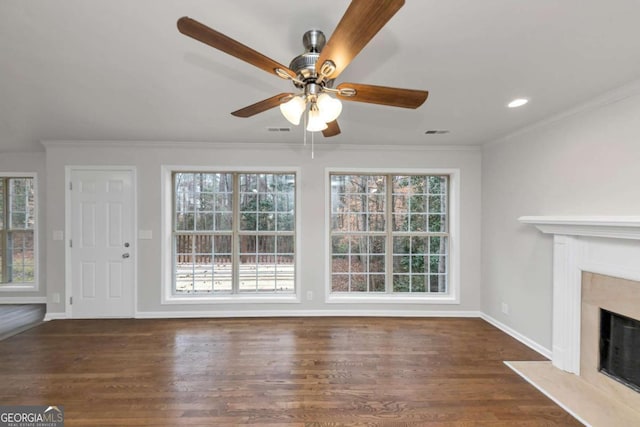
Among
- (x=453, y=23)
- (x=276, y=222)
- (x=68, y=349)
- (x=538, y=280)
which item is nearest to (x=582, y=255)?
(x=538, y=280)

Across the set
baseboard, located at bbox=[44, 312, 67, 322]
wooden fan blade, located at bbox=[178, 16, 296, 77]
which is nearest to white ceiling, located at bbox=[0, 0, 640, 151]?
wooden fan blade, located at bbox=[178, 16, 296, 77]

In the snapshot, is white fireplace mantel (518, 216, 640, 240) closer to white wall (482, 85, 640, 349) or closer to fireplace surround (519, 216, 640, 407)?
fireplace surround (519, 216, 640, 407)

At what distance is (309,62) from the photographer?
4.07ft

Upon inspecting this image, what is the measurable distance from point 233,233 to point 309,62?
304 cm

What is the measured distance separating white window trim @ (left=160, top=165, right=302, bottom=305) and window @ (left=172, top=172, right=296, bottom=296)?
90 millimetres

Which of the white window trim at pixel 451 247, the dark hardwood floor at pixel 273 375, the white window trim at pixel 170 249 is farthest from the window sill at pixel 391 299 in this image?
the white window trim at pixel 170 249

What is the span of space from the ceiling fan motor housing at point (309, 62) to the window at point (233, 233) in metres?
2.55

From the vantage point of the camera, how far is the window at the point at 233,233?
12.6 feet

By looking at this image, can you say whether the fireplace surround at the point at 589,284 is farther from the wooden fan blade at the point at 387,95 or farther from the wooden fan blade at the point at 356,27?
the wooden fan blade at the point at 356,27

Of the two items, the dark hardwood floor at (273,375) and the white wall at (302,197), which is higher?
the white wall at (302,197)

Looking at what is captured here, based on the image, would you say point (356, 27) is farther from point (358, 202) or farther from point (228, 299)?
point (228, 299)

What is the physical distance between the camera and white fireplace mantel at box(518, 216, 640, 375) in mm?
1976

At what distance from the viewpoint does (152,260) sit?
3.63 meters
